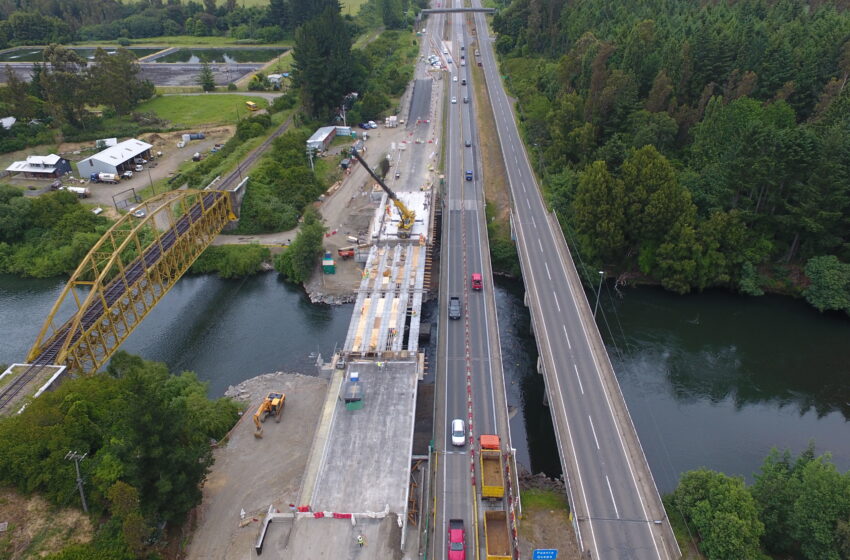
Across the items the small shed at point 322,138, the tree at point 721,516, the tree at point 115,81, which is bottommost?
the tree at point 721,516

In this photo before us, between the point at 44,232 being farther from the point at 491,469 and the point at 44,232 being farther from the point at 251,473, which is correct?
the point at 491,469

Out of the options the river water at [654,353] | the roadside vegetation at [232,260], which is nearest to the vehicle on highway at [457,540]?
the river water at [654,353]

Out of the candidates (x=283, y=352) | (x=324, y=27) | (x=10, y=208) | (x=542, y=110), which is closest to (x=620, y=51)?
(x=542, y=110)

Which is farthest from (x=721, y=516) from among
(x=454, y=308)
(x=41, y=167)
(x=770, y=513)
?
(x=41, y=167)

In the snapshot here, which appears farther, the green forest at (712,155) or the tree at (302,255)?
the tree at (302,255)

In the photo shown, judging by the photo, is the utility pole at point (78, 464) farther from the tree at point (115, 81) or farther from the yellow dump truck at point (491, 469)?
the tree at point (115, 81)

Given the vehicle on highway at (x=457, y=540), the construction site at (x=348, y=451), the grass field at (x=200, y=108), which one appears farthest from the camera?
the grass field at (x=200, y=108)
